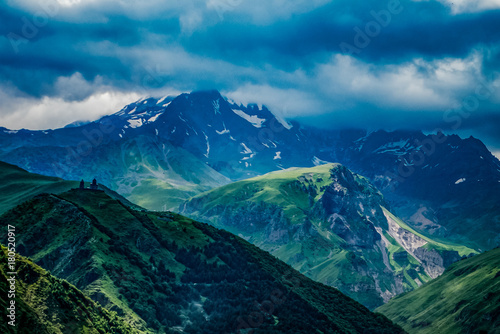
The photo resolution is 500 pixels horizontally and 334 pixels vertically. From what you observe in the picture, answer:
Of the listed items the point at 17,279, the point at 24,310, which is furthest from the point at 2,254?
the point at 24,310

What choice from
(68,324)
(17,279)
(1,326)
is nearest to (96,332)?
(68,324)

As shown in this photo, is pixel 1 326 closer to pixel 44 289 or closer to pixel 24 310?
pixel 24 310

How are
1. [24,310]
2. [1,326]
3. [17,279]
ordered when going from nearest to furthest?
1. [1,326]
2. [24,310]
3. [17,279]

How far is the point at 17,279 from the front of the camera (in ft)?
604

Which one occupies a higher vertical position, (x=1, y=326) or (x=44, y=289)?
(x=44, y=289)

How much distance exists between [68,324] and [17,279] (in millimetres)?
21766

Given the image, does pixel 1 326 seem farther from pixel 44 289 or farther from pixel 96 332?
pixel 96 332

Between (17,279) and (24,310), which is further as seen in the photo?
(17,279)

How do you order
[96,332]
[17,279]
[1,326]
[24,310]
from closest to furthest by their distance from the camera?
[1,326] → [24,310] → [17,279] → [96,332]

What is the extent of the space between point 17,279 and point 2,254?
32.2 feet

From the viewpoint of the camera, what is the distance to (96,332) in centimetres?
19900

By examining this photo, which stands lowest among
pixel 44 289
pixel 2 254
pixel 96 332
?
pixel 96 332

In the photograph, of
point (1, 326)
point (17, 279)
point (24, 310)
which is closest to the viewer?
point (1, 326)

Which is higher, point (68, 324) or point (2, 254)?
point (2, 254)
